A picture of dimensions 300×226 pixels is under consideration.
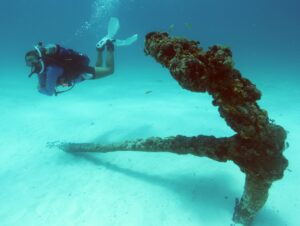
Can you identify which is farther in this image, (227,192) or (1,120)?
(1,120)

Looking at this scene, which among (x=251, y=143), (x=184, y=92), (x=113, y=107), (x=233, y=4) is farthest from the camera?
(x=233, y=4)

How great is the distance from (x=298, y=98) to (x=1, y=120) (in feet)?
37.1

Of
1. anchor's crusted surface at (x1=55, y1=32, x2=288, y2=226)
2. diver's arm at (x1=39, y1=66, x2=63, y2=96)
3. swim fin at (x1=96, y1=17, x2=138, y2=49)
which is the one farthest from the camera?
swim fin at (x1=96, y1=17, x2=138, y2=49)

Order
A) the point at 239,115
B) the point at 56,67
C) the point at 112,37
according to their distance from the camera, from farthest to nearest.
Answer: the point at 112,37 → the point at 56,67 → the point at 239,115

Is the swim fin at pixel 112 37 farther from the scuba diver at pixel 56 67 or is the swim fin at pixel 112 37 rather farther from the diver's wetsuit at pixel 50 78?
the diver's wetsuit at pixel 50 78

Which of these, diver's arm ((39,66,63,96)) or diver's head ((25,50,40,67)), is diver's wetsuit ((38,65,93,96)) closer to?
diver's arm ((39,66,63,96))

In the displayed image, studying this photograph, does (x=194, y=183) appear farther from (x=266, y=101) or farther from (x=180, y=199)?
(x=266, y=101)

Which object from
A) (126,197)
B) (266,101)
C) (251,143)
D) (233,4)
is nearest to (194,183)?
(126,197)

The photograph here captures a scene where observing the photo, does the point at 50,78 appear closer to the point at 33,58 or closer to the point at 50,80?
the point at 50,80

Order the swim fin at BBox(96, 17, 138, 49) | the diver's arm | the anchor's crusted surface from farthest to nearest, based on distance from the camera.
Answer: the swim fin at BBox(96, 17, 138, 49)
the diver's arm
the anchor's crusted surface

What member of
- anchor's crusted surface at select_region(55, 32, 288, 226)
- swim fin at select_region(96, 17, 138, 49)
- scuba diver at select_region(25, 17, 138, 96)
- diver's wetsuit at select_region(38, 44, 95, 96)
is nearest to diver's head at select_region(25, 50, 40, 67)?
scuba diver at select_region(25, 17, 138, 96)

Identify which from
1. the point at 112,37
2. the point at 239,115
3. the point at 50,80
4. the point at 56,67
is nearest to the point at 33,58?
the point at 56,67

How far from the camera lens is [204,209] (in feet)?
→ 16.0

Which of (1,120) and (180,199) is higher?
(1,120)
